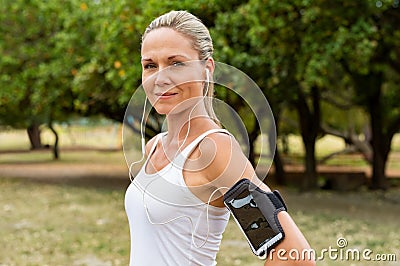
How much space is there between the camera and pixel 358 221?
37.2ft

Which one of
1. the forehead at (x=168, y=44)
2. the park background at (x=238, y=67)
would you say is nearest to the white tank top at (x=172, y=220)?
the forehead at (x=168, y=44)

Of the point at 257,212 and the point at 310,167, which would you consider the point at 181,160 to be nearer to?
the point at 257,212

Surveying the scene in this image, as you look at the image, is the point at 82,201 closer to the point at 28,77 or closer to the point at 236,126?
the point at 28,77

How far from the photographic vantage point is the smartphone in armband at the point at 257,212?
4.82ft

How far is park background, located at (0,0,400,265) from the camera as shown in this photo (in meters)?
9.73

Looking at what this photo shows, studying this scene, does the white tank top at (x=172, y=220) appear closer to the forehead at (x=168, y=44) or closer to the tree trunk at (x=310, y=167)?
the forehead at (x=168, y=44)

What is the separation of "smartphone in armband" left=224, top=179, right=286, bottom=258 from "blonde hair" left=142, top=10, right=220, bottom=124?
0.32 meters

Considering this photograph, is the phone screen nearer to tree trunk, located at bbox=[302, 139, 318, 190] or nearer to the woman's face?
the woman's face

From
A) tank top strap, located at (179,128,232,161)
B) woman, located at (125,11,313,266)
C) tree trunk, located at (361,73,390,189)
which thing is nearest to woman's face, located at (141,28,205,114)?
woman, located at (125,11,313,266)

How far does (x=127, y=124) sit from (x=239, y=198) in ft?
1.79

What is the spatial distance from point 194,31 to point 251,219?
55 cm

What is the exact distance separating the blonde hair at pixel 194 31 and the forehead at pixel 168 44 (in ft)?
0.04

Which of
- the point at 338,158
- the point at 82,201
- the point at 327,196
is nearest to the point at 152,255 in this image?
the point at 82,201

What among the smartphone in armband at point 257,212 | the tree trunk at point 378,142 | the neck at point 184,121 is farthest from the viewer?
the tree trunk at point 378,142
